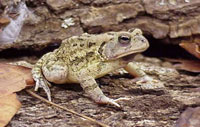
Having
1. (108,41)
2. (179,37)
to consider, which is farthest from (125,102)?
(179,37)

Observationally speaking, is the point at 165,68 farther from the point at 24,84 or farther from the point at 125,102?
the point at 24,84

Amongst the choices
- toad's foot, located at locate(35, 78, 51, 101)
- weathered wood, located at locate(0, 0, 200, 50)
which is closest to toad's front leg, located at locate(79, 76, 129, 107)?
toad's foot, located at locate(35, 78, 51, 101)

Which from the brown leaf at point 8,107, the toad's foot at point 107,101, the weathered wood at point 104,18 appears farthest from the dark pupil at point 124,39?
the brown leaf at point 8,107

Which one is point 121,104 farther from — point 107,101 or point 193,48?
point 193,48

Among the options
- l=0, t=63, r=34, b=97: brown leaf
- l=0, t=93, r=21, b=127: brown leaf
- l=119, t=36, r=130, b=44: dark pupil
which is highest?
l=119, t=36, r=130, b=44: dark pupil

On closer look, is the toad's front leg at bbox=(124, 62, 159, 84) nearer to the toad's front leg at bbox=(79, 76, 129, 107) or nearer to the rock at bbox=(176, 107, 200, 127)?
the toad's front leg at bbox=(79, 76, 129, 107)
